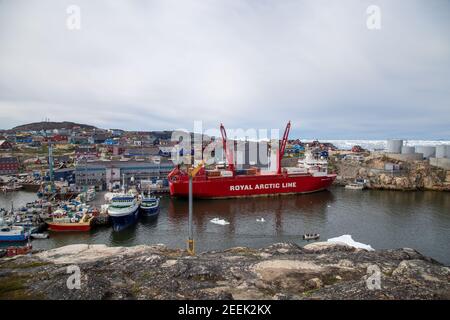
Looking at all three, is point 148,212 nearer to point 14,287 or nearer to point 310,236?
point 310,236

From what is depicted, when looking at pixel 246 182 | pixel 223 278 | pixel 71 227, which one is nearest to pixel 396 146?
pixel 246 182

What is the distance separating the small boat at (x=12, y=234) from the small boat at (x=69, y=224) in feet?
5.98

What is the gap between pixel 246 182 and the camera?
31.2 meters

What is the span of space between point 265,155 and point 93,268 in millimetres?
50601

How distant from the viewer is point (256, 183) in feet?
104

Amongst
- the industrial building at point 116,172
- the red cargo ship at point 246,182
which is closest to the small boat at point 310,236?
the red cargo ship at point 246,182

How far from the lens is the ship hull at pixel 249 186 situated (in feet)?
96.7

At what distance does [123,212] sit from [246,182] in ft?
49.2

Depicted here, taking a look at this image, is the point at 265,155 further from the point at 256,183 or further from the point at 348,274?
the point at 348,274

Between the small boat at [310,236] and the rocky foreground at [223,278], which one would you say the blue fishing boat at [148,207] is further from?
the rocky foreground at [223,278]

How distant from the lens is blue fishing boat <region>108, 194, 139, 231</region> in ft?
64.5

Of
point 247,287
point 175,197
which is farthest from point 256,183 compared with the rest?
point 247,287

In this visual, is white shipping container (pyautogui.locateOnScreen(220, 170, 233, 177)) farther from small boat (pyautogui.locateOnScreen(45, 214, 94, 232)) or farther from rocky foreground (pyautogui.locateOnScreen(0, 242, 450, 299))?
rocky foreground (pyautogui.locateOnScreen(0, 242, 450, 299))
